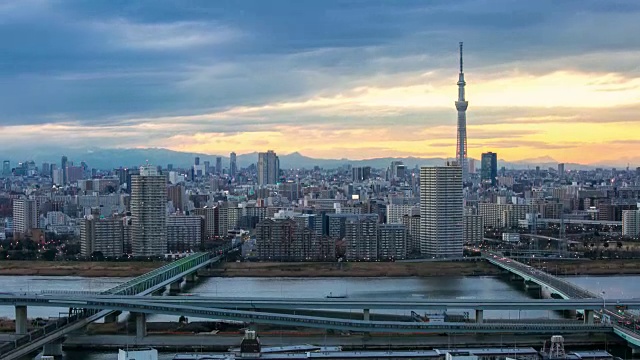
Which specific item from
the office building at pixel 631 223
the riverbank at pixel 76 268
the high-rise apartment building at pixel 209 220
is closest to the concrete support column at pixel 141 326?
the riverbank at pixel 76 268

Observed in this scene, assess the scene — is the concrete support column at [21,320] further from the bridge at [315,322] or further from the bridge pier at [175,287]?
the bridge pier at [175,287]

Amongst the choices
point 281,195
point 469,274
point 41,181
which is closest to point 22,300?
point 469,274

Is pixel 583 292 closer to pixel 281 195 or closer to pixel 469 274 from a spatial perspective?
pixel 469 274

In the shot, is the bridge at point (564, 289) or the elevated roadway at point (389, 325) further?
the elevated roadway at point (389, 325)

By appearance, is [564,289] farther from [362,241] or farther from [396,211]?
[396,211]

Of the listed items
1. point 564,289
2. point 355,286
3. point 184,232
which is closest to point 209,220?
point 184,232

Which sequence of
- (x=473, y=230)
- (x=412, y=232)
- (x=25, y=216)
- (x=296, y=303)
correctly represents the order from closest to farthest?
1. (x=296, y=303)
2. (x=412, y=232)
3. (x=473, y=230)
4. (x=25, y=216)
